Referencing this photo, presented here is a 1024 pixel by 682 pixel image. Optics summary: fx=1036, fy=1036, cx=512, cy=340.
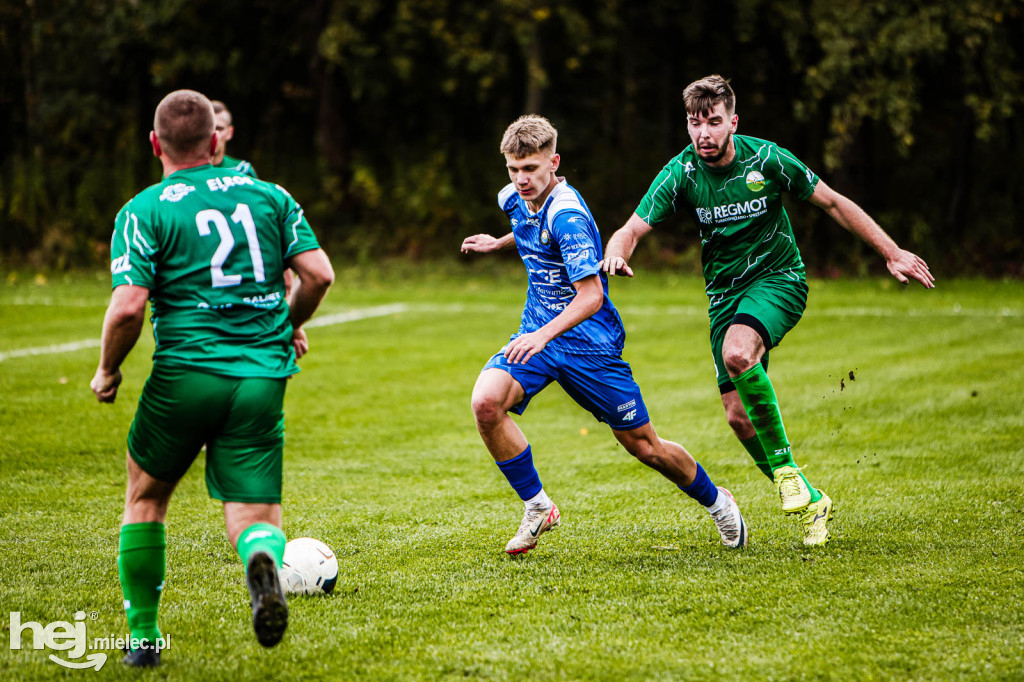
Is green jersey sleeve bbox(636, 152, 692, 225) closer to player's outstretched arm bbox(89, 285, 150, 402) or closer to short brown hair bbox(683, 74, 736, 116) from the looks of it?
short brown hair bbox(683, 74, 736, 116)

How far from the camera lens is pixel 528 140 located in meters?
4.79

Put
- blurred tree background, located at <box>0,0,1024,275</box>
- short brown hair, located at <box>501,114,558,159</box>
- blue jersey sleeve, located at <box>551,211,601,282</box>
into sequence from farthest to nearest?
blurred tree background, located at <box>0,0,1024,275</box>, short brown hair, located at <box>501,114,558,159</box>, blue jersey sleeve, located at <box>551,211,601,282</box>

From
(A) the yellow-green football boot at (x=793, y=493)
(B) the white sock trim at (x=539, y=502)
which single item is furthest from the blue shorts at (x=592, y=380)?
(A) the yellow-green football boot at (x=793, y=493)

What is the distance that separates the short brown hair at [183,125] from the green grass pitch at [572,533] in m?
1.79

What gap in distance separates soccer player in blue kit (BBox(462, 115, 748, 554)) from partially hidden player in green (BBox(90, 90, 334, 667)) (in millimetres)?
1481

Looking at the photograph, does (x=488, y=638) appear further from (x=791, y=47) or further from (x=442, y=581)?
(x=791, y=47)

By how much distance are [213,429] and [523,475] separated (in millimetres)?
1988

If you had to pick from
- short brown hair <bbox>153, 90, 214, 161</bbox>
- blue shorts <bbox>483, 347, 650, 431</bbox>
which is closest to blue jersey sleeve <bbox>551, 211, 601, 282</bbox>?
blue shorts <bbox>483, 347, 650, 431</bbox>

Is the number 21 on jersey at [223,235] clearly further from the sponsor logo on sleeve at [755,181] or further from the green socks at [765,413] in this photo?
the sponsor logo on sleeve at [755,181]

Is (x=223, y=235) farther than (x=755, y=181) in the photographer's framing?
No

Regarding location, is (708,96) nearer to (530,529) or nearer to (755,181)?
(755,181)

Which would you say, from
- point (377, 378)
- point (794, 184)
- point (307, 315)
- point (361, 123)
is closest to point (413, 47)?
point (361, 123)

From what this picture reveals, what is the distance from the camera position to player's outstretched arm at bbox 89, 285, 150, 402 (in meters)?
3.32

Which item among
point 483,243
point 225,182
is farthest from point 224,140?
point 225,182
